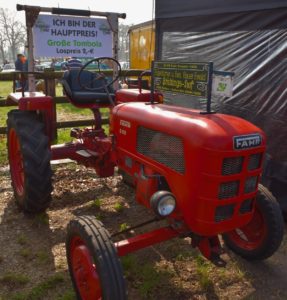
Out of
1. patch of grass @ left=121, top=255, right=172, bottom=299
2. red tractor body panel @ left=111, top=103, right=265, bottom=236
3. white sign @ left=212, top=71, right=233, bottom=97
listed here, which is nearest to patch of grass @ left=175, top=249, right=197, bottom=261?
patch of grass @ left=121, top=255, right=172, bottom=299

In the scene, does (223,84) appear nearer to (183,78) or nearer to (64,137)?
(183,78)

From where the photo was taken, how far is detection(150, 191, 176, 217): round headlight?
6.74 ft

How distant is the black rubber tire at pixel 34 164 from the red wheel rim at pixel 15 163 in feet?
1.01

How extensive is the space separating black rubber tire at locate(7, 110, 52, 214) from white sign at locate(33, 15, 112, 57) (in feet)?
5.57

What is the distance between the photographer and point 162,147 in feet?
7.70

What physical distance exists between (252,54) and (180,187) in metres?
2.44

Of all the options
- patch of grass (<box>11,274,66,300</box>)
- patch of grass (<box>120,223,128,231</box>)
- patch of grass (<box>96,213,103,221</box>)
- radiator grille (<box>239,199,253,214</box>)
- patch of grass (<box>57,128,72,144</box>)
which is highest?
radiator grille (<box>239,199,253,214</box>)

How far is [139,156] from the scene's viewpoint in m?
2.60

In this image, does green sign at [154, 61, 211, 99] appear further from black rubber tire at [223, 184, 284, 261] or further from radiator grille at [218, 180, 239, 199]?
black rubber tire at [223, 184, 284, 261]

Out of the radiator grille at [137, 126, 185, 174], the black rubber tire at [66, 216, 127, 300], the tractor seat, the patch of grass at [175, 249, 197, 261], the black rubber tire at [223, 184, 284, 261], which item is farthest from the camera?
the tractor seat

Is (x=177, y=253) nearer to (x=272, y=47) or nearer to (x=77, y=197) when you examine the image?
(x=77, y=197)

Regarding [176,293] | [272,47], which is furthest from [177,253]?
[272,47]

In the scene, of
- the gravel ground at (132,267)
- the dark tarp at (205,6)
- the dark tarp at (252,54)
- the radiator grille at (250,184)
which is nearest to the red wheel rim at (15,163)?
the gravel ground at (132,267)

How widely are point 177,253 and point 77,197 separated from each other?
140cm
